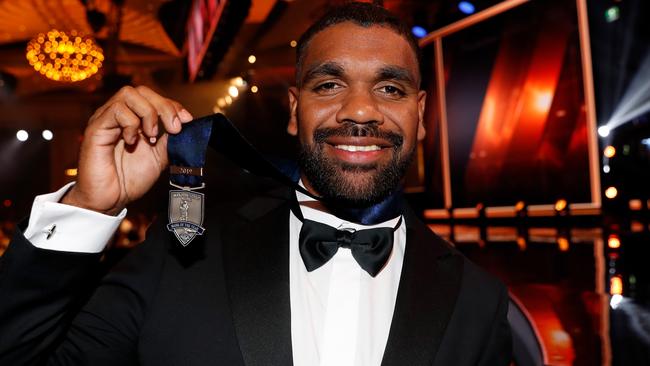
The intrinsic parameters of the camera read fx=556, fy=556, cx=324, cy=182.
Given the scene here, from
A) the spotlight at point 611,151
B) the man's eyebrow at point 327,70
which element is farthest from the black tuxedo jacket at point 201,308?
the spotlight at point 611,151

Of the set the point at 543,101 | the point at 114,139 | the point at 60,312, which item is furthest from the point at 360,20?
the point at 543,101

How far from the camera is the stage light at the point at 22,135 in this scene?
38.4 ft

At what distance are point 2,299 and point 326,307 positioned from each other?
69 centimetres

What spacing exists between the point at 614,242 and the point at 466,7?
5253mm

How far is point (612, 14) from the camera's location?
7371 mm

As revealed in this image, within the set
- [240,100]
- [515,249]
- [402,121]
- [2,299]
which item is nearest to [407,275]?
[402,121]

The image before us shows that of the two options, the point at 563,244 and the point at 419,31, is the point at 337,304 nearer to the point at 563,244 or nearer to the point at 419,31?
the point at 563,244

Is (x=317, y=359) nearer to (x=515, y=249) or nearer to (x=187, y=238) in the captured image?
(x=187, y=238)

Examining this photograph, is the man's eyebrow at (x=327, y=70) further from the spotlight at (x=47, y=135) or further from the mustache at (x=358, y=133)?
the spotlight at (x=47, y=135)

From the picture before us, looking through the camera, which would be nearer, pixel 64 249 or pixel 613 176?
pixel 64 249

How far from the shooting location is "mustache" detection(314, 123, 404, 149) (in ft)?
4.32

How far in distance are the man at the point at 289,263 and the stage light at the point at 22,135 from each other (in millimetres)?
11918

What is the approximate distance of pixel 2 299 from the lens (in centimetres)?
97

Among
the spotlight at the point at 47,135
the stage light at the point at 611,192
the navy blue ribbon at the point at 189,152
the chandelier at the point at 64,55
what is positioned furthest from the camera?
the spotlight at the point at 47,135
